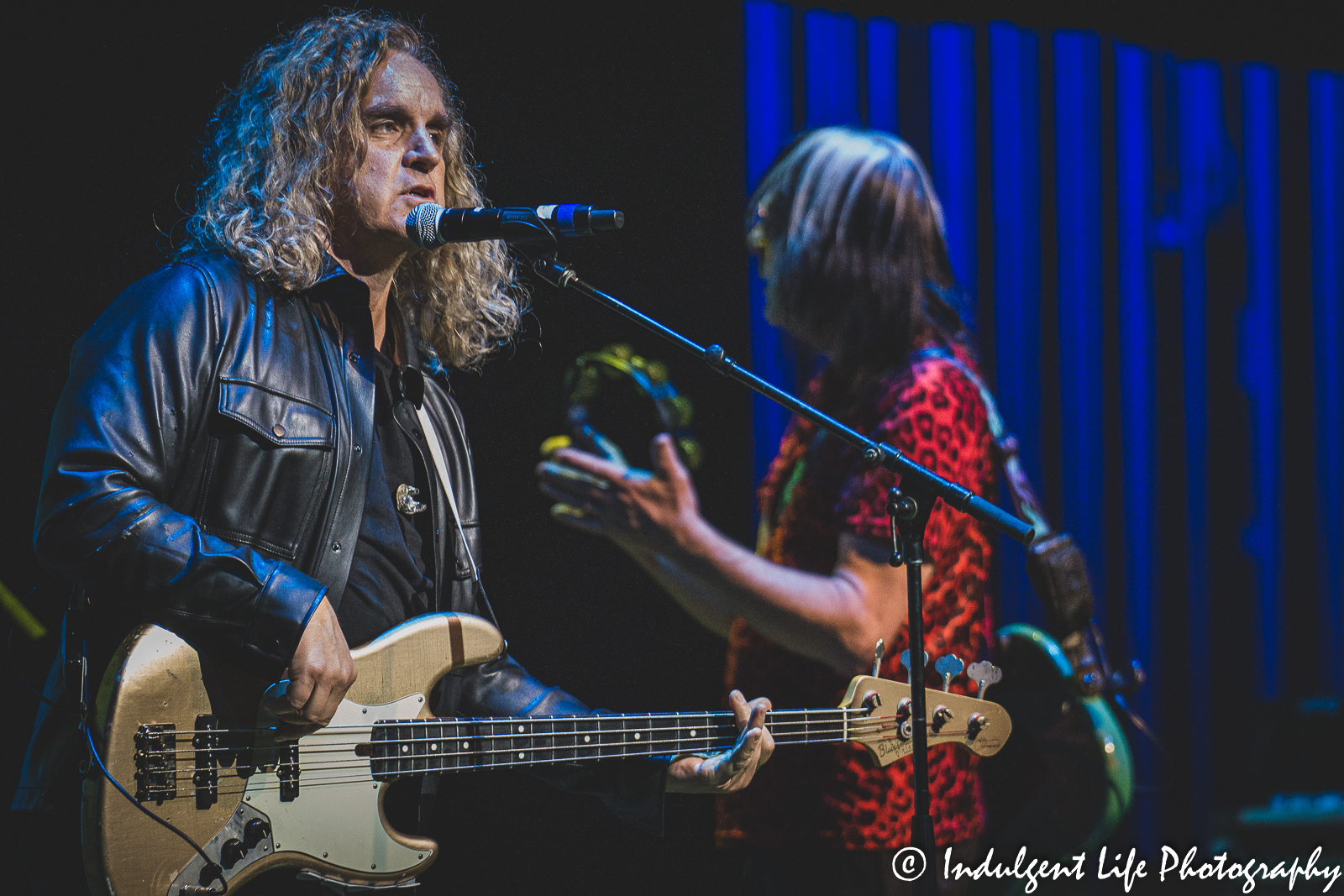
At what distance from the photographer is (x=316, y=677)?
1775 millimetres

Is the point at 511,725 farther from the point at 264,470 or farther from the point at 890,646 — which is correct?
the point at 890,646

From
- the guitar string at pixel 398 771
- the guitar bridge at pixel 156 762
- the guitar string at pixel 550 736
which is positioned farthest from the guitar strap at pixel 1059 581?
the guitar bridge at pixel 156 762

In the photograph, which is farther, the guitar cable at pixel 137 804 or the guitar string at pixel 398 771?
the guitar string at pixel 398 771

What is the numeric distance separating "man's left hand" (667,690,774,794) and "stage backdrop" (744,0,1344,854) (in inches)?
65.1

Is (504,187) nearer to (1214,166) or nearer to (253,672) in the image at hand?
(253,672)

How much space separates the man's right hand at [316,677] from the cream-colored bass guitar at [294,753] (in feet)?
0.17

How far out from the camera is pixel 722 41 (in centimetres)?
345

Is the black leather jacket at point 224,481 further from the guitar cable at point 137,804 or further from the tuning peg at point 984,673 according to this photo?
the tuning peg at point 984,673

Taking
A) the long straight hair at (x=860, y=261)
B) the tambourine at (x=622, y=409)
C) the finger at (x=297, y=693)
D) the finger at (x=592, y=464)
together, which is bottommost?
the finger at (x=297, y=693)

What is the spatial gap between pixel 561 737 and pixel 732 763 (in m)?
0.33

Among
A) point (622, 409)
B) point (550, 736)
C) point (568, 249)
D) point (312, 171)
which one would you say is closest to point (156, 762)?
point (550, 736)

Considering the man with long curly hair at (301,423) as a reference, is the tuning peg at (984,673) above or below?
below

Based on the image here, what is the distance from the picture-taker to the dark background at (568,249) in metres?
2.59

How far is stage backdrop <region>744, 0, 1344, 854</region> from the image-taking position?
3.77m
